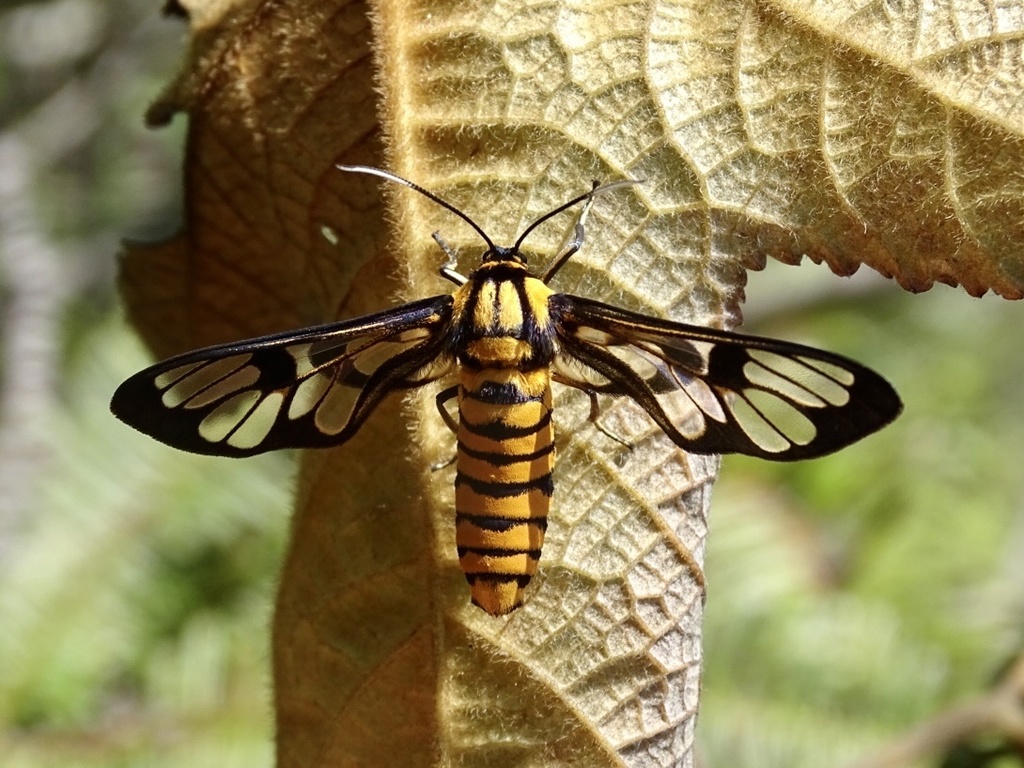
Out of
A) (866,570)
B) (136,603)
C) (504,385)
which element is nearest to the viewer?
(504,385)

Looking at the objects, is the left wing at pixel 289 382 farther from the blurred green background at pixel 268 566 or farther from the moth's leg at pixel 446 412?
the blurred green background at pixel 268 566

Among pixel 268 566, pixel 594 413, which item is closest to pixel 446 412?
pixel 594 413

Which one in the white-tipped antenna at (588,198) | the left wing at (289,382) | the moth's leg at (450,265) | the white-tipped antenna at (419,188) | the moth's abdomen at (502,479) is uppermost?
the white-tipped antenna at (419,188)

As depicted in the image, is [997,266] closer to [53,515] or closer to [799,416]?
[799,416]

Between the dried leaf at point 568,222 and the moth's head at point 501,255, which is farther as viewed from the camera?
the moth's head at point 501,255

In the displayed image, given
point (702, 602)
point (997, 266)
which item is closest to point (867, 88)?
point (997, 266)

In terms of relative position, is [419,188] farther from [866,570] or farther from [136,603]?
[866,570]

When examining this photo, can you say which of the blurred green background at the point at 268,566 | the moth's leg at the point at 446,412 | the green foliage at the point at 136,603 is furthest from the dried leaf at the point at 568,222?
the green foliage at the point at 136,603

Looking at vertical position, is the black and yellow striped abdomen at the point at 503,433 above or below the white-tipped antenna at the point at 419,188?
below
